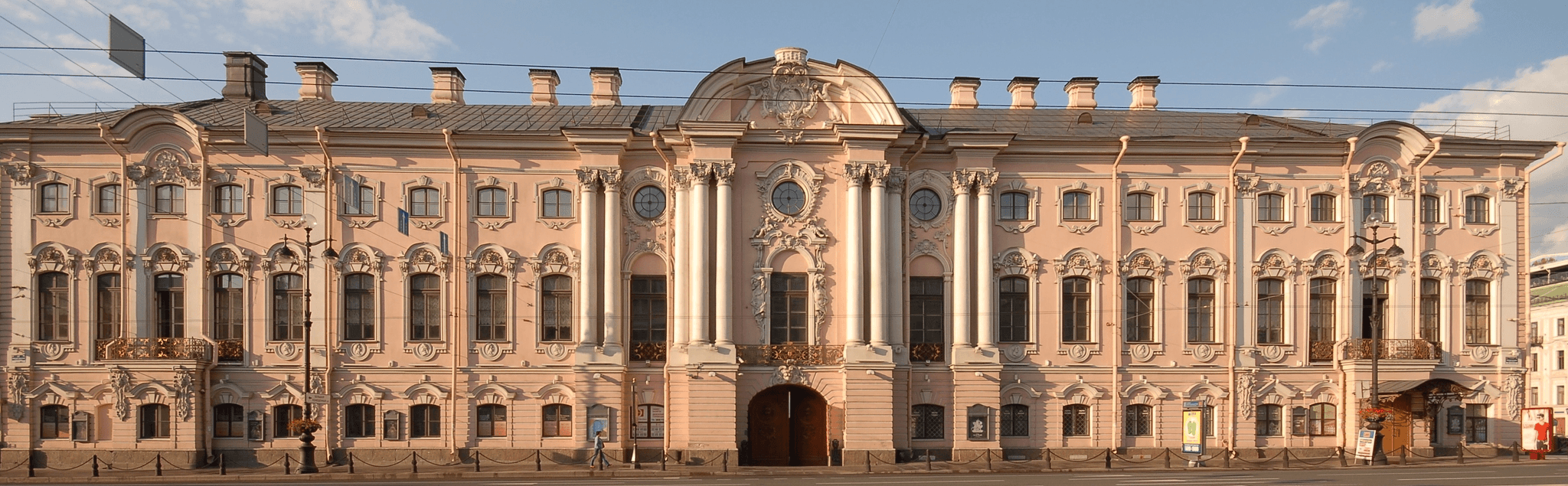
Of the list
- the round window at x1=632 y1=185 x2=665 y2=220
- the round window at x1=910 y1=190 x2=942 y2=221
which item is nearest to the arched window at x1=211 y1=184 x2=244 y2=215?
the round window at x1=632 y1=185 x2=665 y2=220

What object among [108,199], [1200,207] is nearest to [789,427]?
[1200,207]

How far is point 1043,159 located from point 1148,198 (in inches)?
135

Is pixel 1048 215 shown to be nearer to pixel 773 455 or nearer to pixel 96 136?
pixel 773 455

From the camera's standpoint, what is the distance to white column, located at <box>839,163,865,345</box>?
32406mm

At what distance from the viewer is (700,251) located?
107 feet

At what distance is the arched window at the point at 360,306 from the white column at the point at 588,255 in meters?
6.13

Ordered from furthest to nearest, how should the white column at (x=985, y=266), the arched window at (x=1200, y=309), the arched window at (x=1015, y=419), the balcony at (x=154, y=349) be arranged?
the arched window at (x=1200, y=309) < the arched window at (x=1015, y=419) < the white column at (x=985, y=266) < the balcony at (x=154, y=349)

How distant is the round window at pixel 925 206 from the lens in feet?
111

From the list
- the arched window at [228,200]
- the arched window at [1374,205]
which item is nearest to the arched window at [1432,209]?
the arched window at [1374,205]

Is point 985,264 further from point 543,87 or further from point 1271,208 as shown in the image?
point 543,87

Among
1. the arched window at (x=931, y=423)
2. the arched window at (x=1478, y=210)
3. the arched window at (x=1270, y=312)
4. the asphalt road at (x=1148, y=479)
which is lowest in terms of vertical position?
the asphalt road at (x=1148, y=479)

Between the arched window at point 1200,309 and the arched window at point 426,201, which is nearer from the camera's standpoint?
the arched window at point 426,201

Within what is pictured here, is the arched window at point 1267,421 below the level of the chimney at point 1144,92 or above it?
below

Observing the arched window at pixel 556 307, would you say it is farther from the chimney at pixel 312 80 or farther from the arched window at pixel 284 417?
the chimney at pixel 312 80
